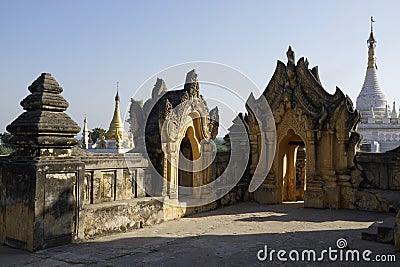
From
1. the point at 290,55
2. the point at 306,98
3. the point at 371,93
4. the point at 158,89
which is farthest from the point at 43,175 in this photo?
the point at 371,93

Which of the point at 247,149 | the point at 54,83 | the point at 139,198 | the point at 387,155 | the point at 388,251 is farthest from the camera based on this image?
the point at 247,149

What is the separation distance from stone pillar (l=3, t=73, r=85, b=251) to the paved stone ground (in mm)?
350

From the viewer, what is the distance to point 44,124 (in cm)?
747

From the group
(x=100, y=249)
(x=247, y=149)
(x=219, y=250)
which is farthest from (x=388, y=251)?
(x=247, y=149)

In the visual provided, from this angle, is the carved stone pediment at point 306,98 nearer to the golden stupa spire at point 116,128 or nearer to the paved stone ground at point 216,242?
the paved stone ground at point 216,242

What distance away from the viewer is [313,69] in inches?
592

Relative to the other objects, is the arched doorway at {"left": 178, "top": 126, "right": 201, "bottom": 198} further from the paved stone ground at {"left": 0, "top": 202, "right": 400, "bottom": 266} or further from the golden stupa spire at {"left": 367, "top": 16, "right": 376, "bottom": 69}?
the golden stupa spire at {"left": 367, "top": 16, "right": 376, "bottom": 69}

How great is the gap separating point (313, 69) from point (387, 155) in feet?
13.0

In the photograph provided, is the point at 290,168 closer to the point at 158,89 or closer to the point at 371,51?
the point at 158,89

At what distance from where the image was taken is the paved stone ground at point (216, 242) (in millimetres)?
6848

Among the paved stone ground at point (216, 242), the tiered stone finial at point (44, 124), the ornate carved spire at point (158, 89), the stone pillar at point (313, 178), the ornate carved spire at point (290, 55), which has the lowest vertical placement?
the paved stone ground at point (216, 242)

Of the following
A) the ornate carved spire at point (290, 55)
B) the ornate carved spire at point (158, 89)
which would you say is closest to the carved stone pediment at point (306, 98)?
the ornate carved spire at point (290, 55)

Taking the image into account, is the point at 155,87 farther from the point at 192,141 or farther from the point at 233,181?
the point at 233,181

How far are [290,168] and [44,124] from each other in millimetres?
10742
